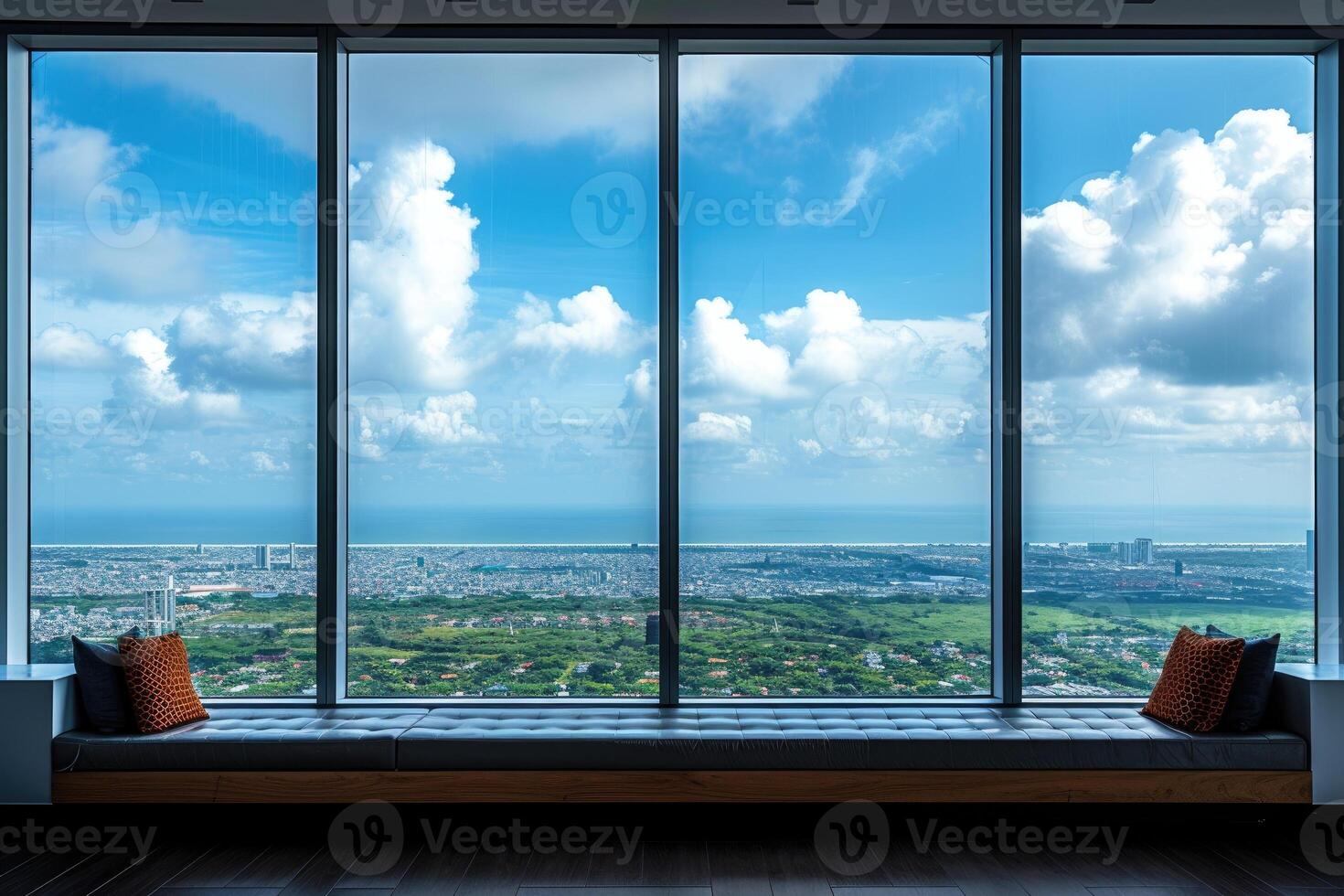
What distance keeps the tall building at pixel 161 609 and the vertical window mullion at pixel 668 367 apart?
229 cm

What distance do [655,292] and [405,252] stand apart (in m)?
1.20

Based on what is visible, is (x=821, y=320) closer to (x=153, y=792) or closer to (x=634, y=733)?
(x=634, y=733)

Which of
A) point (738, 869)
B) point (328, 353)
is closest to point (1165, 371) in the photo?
point (738, 869)

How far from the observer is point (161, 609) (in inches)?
161

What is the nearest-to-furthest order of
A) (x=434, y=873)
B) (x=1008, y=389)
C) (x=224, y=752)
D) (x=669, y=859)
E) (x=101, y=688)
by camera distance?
(x=434, y=873) < (x=669, y=859) < (x=224, y=752) < (x=101, y=688) < (x=1008, y=389)

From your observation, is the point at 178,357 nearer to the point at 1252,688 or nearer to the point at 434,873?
the point at 434,873

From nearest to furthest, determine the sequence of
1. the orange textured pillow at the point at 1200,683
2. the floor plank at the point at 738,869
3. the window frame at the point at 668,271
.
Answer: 1. the floor plank at the point at 738,869
2. the orange textured pillow at the point at 1200,683
3. the window frame at the point at 668,271

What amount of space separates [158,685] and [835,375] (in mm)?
3189

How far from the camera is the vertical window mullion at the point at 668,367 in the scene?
4.03 meters

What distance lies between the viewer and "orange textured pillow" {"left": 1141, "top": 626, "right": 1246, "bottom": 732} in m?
3.44

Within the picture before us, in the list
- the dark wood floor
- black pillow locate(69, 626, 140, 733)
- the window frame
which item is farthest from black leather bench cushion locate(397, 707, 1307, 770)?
black pillow locate(69, 626, 140, 733)

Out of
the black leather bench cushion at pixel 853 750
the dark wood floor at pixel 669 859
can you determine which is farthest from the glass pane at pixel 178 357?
the black leather bench cushion at pixel 853 750

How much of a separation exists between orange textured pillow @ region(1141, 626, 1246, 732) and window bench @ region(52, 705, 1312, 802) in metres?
0.10

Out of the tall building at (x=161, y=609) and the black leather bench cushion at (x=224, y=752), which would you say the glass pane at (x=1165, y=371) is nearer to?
the black leather bench cushion at (x=224, y=752)
